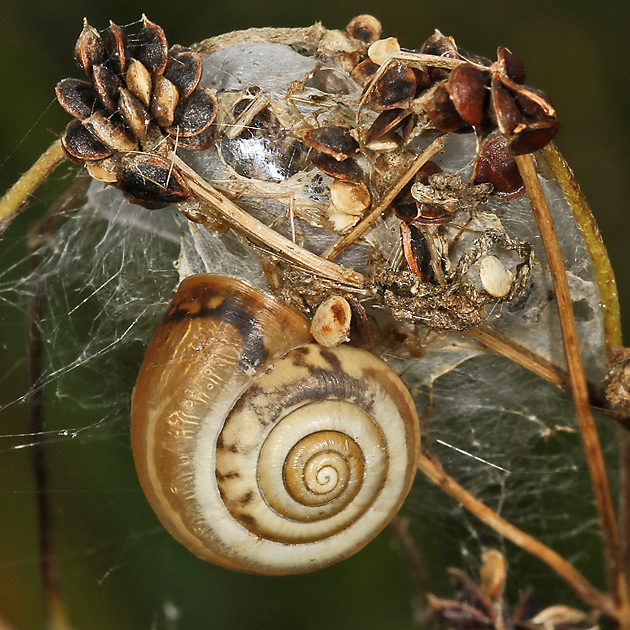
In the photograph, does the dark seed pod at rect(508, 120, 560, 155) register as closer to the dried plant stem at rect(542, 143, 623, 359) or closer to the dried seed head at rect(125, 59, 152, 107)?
the dried plant stem at rect(542, 143, 623, 359)

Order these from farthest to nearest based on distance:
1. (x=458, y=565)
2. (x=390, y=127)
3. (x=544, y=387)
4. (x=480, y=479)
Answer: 1. (x=458, y=565)
2. (x=480, y=479)
3. (x=544, y=387)
4. (x=390, y=127)

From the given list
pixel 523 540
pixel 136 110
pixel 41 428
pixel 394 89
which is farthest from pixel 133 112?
pixel 523 540

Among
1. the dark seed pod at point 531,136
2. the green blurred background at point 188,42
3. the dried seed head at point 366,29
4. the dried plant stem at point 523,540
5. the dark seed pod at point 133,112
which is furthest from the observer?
the green blurred background at point 188,42

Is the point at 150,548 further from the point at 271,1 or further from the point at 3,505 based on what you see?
the point at 271,1

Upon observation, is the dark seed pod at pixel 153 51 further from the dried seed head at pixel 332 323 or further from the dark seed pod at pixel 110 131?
the dried seed head at pixel 332 323

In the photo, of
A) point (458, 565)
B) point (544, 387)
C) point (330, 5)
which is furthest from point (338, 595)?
point (330, 5)

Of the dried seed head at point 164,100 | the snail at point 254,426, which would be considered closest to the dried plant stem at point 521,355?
the snail at point 254,426
